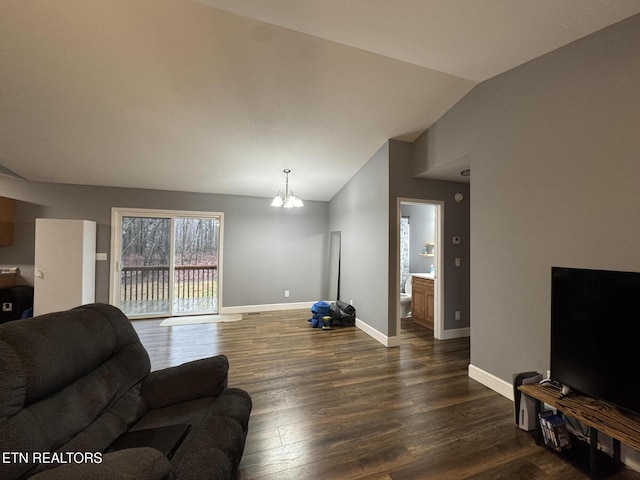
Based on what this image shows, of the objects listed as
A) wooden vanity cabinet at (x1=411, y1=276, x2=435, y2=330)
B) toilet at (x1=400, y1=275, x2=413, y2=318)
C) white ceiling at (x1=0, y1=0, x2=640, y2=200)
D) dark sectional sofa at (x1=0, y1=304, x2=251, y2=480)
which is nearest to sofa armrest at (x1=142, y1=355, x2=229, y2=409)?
dark sectional sofa at (x1=0, y1=304, x2=251, y2=480)

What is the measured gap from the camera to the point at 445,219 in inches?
152

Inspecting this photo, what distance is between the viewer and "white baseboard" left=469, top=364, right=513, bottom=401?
237cm

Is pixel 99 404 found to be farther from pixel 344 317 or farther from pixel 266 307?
pixel 266 307

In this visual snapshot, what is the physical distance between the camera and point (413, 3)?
1.67 meters

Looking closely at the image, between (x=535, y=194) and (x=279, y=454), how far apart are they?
2857 millimetres

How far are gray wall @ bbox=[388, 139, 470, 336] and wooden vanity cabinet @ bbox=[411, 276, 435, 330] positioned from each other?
1.23ft

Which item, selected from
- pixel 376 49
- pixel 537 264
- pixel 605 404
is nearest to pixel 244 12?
pixel 376 49

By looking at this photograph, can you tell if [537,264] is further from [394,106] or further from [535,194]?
[394,106]

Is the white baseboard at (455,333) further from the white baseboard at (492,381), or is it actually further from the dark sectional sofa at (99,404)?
the dark sectional sofa at (99,404)

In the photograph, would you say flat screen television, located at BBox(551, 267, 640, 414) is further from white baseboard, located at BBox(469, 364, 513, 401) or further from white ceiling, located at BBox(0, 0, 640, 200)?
white ceiling, located at BBox(0, 0, 640, 200)

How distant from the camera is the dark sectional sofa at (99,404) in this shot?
850 millimetres

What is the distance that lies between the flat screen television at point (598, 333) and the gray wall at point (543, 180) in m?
0.26

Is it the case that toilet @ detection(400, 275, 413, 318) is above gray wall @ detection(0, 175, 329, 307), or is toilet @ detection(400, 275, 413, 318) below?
below

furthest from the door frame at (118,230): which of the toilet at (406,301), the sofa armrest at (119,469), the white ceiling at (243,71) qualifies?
the sofa armrest at (119,469)
